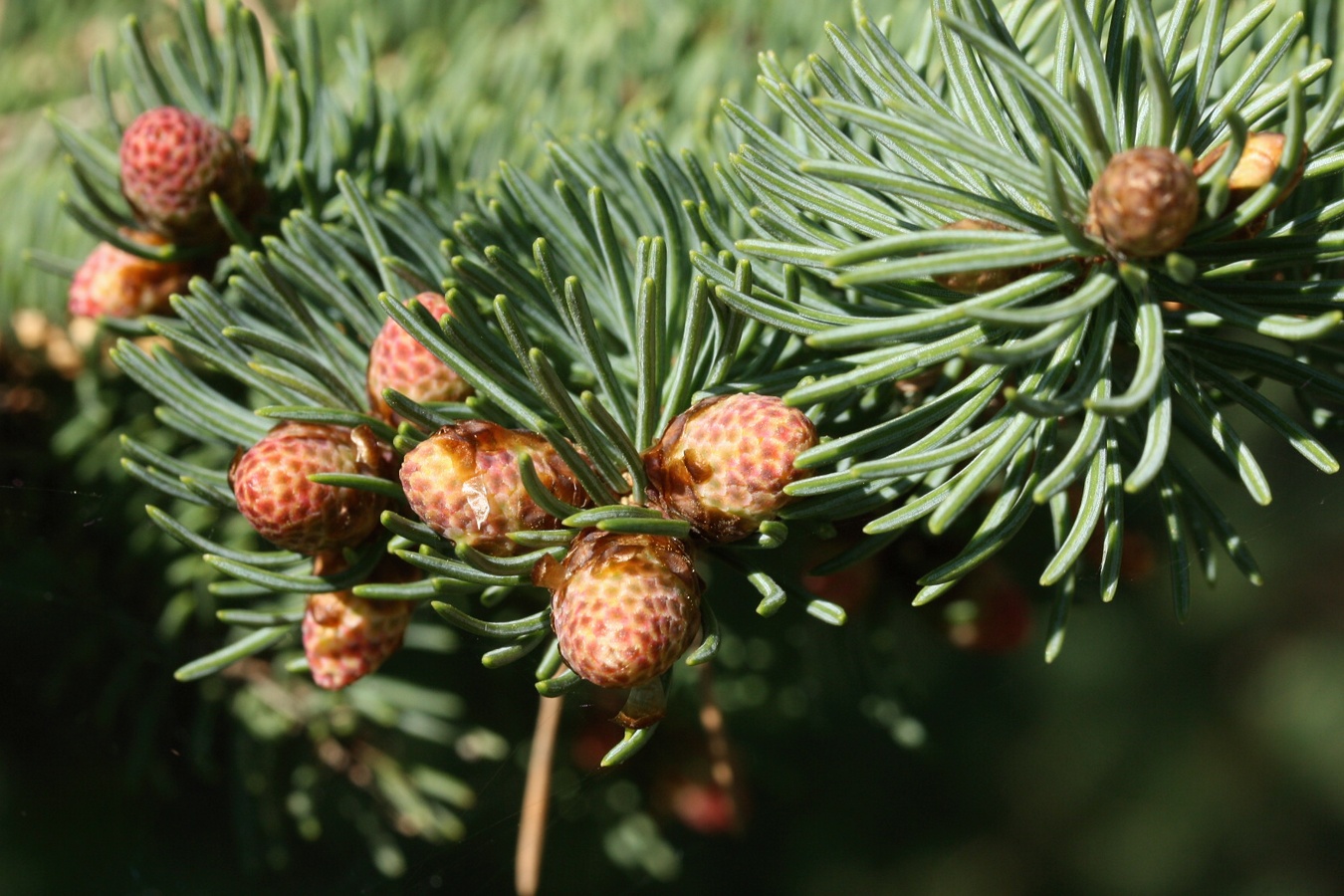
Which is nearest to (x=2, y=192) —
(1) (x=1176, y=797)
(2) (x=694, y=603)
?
(2) (x=694, y=603)

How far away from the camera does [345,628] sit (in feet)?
1.68

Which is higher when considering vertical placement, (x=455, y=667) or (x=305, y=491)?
(x=305, y=491)

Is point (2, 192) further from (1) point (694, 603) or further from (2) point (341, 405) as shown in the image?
(1) point (694, 603)

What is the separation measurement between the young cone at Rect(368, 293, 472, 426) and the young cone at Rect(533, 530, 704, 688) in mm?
119

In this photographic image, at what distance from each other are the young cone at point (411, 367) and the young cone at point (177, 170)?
186mm

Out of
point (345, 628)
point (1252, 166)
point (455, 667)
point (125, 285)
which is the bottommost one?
point (455, 667)

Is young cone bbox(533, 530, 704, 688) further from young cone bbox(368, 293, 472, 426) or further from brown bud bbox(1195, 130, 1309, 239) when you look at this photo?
brown bud bbox(1195, 130, 1309, 239)

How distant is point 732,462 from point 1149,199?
0.19 meters

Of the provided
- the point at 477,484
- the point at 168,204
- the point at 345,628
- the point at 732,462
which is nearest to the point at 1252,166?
the point at 732,462

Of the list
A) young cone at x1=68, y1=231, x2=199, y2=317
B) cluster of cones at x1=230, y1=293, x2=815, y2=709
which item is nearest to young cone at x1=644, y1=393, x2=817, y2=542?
cluster of cones at x1=230, y1=293, x2=815, y2=709

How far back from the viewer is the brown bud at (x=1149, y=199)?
37 cm

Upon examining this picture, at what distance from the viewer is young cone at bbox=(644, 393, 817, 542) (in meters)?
0.42

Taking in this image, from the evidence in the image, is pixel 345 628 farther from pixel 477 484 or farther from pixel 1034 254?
pixel 1034 254

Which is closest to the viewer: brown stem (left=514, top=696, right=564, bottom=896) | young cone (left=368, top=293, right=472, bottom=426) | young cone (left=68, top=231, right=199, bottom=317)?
young cone (left=368, top=293, right=472, bottom=426)
